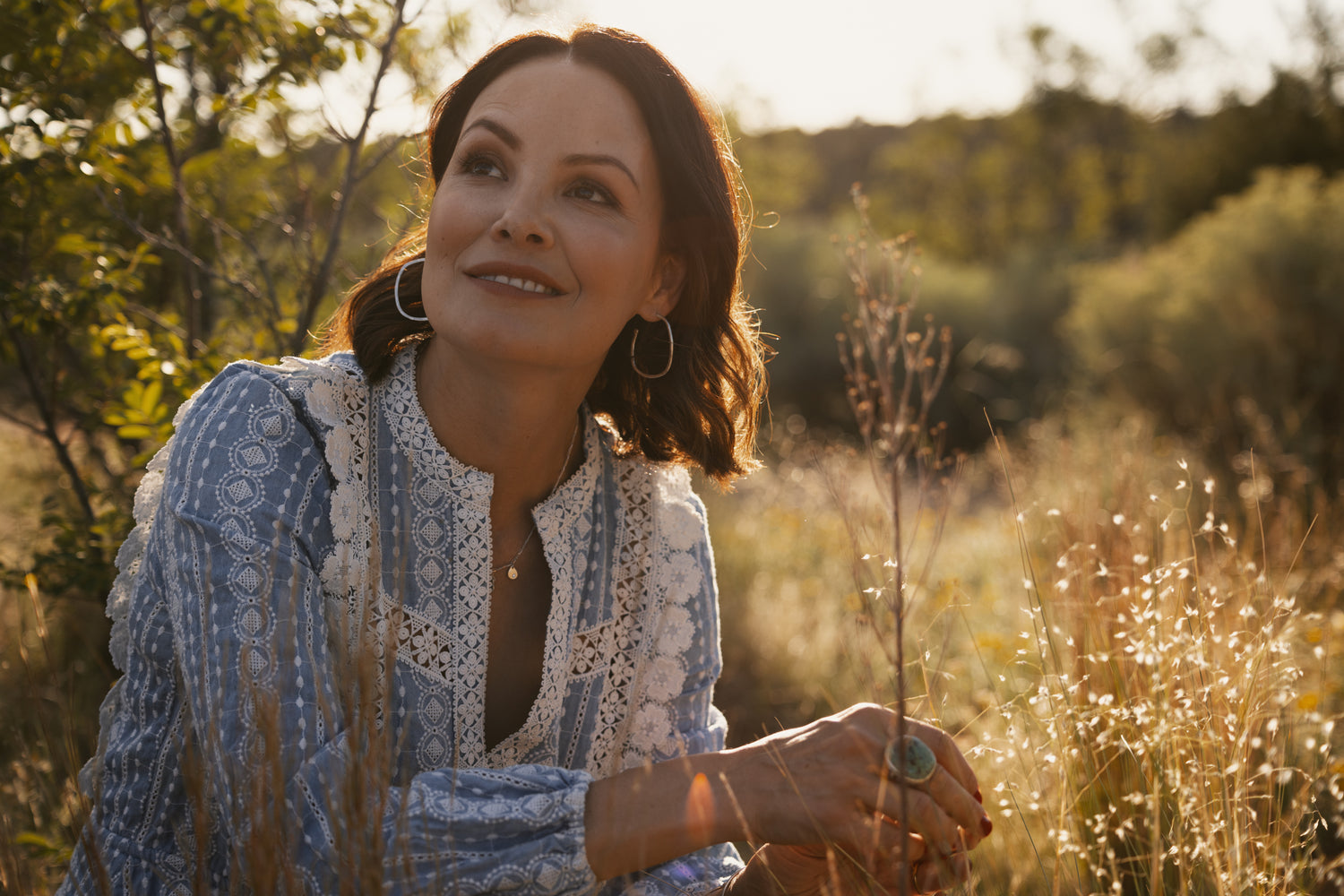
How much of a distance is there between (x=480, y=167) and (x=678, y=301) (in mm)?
565

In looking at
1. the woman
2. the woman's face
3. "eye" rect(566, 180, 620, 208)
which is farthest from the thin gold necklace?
"eye" rect(566, 180, 620, 208)

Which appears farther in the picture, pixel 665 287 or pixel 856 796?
pixel 665 287

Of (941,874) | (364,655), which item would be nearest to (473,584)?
(364,655)

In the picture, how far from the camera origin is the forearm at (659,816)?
134 cm

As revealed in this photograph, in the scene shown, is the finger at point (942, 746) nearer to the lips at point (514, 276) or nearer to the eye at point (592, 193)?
the lips at point (514, 276)

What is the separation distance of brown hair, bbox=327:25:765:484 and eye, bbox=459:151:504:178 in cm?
26

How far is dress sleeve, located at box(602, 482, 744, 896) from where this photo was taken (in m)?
1.91

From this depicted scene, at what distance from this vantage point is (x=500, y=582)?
1912 mm

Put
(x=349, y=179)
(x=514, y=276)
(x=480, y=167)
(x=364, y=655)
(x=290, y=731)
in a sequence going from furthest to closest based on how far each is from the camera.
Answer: (x=349, y=179), (x=480, y=167), (x=514, y=276), (x=290, y=731), (x=364, y=655)

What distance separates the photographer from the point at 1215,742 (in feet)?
4.94

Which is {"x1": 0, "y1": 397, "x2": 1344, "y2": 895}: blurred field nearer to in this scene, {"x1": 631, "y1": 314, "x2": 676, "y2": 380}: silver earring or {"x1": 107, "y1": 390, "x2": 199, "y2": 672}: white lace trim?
{"x1": 107, "y1": 390, "x2": 199, "y2": 672}: white lace trim

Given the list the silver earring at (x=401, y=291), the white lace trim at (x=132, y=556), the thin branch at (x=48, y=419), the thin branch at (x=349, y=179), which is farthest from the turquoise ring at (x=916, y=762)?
the thin branch at (x=48, y=419)

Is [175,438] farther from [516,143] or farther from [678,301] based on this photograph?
[678,301]

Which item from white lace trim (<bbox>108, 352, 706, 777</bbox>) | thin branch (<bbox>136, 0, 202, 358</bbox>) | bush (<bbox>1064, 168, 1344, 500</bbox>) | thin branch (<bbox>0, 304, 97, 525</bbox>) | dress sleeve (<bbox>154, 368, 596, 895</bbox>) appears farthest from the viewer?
bush (<bbox>1064, 168, 1344, 500</bbox>)
